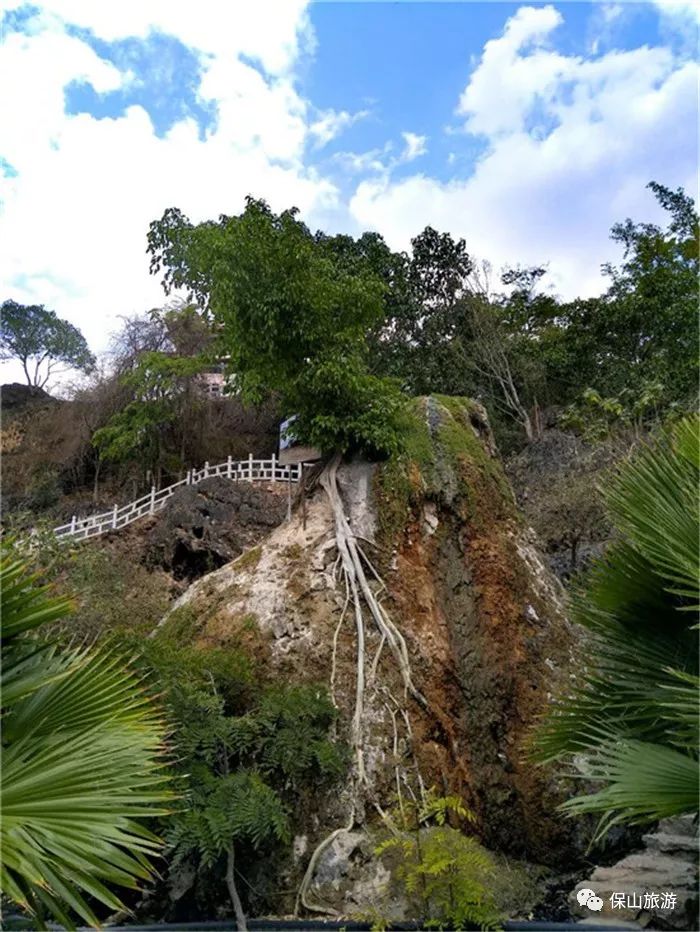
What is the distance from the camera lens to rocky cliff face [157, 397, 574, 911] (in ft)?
18.8

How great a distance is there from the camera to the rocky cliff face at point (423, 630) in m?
5.74

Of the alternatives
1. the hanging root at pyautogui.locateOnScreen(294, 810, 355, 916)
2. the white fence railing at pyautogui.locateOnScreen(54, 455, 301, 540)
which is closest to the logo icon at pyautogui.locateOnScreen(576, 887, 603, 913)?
the hanging root at pyautogui.locateOnScreen(294, 810, 355, 916)

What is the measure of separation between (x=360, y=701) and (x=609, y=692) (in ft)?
8.95

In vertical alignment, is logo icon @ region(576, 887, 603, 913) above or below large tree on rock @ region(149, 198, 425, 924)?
below

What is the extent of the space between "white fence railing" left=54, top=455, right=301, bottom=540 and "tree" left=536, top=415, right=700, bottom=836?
37.6ft

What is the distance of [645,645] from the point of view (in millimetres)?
3346

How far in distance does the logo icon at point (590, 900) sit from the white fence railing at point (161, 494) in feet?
35.2

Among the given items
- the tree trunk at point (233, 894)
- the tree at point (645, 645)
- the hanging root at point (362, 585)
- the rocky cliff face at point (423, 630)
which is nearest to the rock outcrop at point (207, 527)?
the rocky cliff face at point (423, 630)

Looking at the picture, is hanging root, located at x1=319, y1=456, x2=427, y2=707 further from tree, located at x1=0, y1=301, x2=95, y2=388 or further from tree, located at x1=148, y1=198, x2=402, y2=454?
tree, located at x1=0, y1=301, x2=95, y2=388

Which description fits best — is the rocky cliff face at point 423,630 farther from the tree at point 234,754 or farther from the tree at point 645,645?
the tree at point 645,645

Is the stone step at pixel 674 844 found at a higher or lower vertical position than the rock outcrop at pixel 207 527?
lower

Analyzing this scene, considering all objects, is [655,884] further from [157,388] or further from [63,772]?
[157,388]

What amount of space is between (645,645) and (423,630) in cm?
337

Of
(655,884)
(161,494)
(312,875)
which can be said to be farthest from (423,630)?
(161,494)
